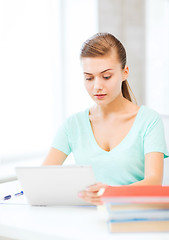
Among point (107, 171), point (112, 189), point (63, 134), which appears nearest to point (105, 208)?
point (112, 189)

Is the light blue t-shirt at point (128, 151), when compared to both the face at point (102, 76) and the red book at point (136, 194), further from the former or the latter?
the red book at point (136, 194)

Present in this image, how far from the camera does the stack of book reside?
2.86ft

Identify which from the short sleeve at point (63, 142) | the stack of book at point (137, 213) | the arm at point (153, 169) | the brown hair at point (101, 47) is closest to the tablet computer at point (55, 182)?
the stack of book at point (137, 213)

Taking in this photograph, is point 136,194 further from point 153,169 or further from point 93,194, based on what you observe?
point 153,169

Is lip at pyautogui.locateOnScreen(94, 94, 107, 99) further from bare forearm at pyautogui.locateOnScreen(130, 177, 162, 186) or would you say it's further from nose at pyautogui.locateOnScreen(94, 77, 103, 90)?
bare forearm at pyautogui.locateOnScreen(130, 177, 162, 186)

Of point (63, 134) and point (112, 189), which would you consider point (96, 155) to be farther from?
point (112, 189)

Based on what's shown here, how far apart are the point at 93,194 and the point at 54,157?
17.9 inches

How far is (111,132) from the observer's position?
1390mm

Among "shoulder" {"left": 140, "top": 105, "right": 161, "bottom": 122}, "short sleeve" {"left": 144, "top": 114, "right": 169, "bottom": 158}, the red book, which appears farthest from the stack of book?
"shoulder" {"left": 140, "top": 105, "right": 161, "bottom": 122}

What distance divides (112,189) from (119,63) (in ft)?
1.83

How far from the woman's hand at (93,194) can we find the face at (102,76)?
1.30 feet

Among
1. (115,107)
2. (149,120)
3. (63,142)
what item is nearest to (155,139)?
(149,120)

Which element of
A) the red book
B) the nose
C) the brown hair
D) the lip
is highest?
the brown hair

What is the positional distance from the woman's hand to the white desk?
4 cm
